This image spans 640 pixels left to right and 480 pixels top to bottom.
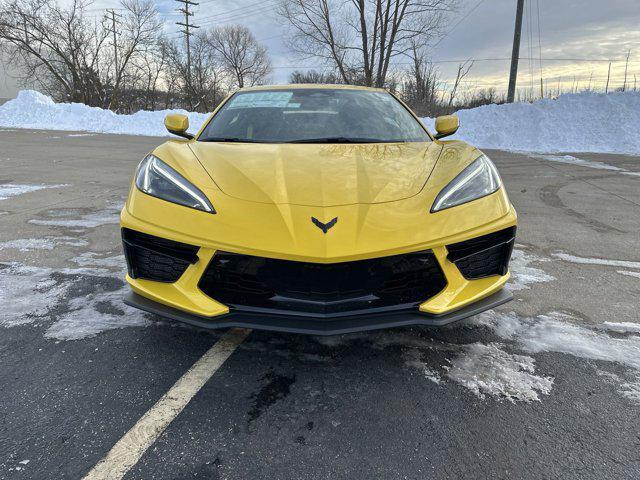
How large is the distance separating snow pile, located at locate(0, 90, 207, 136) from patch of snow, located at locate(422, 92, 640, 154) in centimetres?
1331

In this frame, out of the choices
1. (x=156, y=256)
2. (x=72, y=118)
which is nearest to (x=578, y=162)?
(x=156, y=256)

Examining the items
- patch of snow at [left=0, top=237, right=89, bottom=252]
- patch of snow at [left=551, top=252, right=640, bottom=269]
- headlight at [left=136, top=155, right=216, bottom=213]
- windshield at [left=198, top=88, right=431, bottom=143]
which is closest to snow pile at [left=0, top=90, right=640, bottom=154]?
patch of snow at [left=551, top=252, right=640, bottom=269]

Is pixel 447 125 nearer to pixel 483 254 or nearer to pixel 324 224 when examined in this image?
pixel 483 254

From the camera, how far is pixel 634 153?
12.1 meters

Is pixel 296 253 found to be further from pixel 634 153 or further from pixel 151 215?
pixel 634 153

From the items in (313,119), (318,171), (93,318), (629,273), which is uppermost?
(313,119)

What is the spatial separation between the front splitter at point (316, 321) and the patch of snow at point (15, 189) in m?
5.04

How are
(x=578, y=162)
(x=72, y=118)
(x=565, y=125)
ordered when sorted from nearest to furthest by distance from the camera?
1. (x=578, y=162)
2. (x=565, y=125)
3. (x=72, y=118)

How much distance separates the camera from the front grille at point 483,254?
1.82 m

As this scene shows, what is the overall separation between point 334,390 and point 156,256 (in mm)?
1007

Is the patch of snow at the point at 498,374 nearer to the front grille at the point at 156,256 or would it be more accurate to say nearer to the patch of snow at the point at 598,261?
the front grille at the point at 156,256

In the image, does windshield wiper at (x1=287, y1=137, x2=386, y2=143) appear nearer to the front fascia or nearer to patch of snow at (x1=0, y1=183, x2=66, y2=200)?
the front fascia

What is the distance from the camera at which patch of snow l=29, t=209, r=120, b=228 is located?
13.7 feet

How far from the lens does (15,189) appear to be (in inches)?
227
